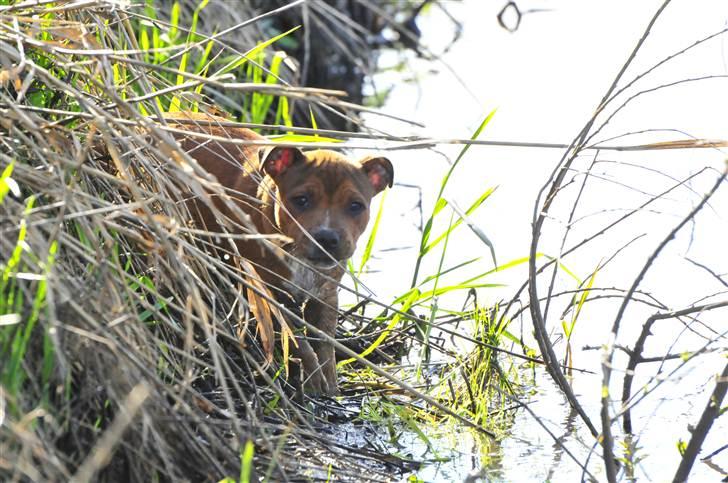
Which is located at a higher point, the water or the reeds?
the water

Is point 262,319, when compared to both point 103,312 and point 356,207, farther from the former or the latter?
point 356,207

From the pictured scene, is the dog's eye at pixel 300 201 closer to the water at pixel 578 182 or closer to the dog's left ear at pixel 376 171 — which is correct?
the dog's left ear at pixel 376 171

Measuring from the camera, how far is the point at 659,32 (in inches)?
367

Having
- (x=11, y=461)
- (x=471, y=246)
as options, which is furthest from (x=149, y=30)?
(x=11, y=461)

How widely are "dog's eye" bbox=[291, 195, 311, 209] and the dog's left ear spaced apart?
0.40 m

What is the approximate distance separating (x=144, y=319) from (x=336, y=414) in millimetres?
1138

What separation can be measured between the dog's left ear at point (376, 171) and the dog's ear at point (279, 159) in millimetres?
325

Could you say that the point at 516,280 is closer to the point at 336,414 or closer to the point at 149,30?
the point at 336,414

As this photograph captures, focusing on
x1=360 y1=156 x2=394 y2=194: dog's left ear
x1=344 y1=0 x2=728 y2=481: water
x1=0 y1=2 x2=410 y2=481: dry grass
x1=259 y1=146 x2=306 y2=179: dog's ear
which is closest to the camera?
x1=0 y1=2 x2=410 y2=481: dry grass

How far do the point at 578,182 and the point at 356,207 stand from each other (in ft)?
7.97

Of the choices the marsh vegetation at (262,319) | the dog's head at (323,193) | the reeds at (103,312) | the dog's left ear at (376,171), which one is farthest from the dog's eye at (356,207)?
the reeds at (103,312)

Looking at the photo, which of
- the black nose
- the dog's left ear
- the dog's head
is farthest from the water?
the black nose

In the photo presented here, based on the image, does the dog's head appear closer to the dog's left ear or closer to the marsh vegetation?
the dog's left ear

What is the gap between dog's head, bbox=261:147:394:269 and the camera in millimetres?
5559
